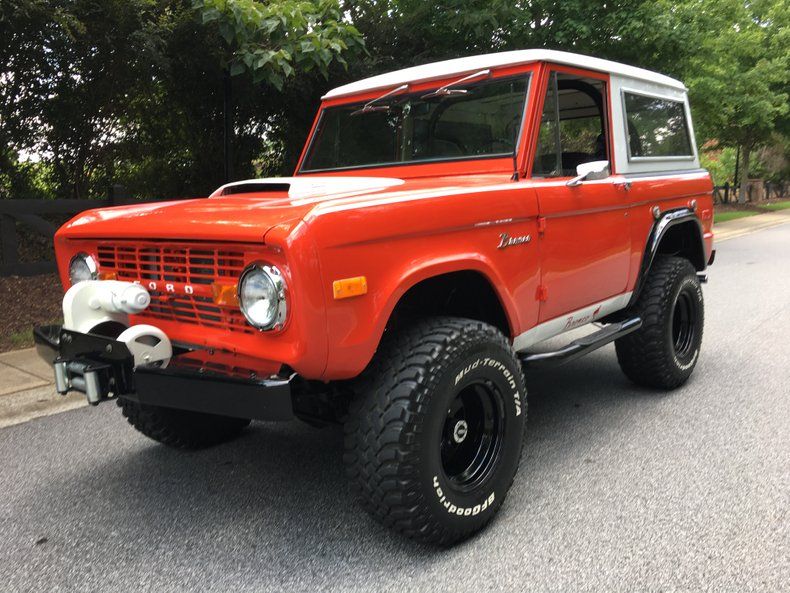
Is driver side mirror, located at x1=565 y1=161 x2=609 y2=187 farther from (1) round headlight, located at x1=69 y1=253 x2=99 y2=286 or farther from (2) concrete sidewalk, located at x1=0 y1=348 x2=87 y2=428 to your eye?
(2) concrete sidewalk, located at x1=0 y1=348 x2=87 y2=428

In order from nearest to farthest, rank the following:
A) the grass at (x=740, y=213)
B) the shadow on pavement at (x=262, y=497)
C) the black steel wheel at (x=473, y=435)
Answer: the shadow on pavement at (x=262, y=497) → the black steel wheel at (x=473, y=435) → the grass at (x=740, y=213)

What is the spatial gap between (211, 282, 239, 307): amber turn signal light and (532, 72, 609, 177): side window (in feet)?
5.28

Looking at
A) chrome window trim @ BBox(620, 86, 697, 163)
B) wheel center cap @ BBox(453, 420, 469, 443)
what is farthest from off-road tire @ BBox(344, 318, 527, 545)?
chrome window trim @ BBox(620, 86, 697, 163)

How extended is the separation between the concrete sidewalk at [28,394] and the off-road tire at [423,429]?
9.31 feet

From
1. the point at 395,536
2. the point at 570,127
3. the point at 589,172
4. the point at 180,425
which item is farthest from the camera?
the point at 570,127

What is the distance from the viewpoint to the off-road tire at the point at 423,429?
2.40 metres

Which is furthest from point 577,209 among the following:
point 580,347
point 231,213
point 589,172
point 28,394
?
point 28,394

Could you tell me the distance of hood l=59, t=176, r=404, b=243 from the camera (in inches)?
92.0

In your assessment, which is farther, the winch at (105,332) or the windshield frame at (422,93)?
the windshield frame at (422,93)

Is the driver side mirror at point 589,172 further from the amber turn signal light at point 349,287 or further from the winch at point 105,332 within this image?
the winch at point 105,332

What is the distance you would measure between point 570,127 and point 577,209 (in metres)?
0.82

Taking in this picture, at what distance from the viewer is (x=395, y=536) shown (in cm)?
272

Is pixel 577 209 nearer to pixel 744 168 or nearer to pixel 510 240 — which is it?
pixel 510 240

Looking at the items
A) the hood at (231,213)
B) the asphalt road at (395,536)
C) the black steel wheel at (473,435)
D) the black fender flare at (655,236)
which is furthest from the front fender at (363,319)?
the black fender flare at (655,236)
